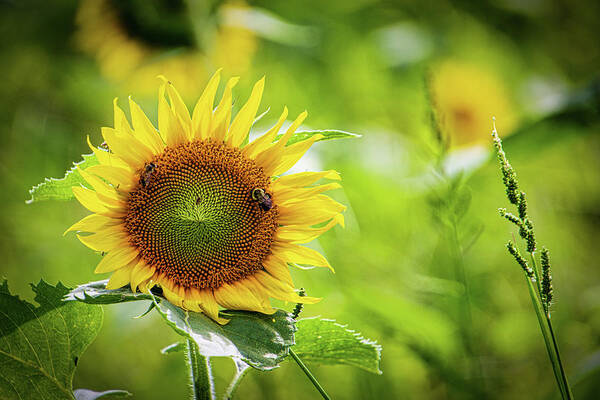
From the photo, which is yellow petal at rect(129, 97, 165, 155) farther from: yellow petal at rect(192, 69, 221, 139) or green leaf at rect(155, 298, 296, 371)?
green leaf at rect(155, 298, 296, 371)

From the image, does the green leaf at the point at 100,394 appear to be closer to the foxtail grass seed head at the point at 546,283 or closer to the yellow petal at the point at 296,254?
the yellow petal at the point at 296,254

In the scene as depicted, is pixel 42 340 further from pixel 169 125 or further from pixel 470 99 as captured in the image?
pixel 470 99

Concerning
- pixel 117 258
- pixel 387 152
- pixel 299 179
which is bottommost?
pixel 117 258

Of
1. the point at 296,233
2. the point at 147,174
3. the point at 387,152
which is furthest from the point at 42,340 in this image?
the point at 387,152

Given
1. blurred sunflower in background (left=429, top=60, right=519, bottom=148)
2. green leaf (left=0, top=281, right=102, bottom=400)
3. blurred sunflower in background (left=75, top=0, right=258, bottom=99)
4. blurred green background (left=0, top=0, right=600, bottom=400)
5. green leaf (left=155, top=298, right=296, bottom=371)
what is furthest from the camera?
blurred sunflower in background (left=429, top=60, right=519, bottom=148)

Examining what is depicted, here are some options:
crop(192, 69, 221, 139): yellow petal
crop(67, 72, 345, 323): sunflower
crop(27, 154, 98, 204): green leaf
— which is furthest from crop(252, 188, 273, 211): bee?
crop(27, 154, 98, 204): green leaf

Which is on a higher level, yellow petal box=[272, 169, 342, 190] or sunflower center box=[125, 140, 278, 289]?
yellow petal box=[272, 169, 342, 190]

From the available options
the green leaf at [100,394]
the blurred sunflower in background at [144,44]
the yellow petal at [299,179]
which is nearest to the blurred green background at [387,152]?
the blurred sunflower in background at [144,44]

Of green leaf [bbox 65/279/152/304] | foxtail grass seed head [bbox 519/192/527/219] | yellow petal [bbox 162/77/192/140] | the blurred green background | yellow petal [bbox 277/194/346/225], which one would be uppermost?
the blurred green background
